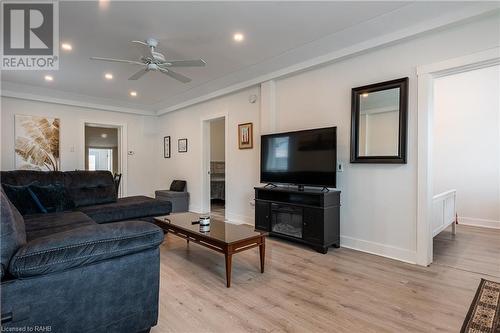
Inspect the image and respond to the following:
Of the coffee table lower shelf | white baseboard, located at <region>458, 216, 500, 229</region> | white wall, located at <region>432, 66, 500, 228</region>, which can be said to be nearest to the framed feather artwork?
the coffee table lower shelf

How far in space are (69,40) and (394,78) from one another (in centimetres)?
393

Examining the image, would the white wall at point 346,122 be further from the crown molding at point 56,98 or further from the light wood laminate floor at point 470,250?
the light wood laminate floor at point 470,250

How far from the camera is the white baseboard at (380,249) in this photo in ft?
9.66

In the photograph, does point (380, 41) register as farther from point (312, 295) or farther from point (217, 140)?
point (217, 140)

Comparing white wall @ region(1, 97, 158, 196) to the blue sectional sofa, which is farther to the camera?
white wall @ region(1, 97, 158, 196)

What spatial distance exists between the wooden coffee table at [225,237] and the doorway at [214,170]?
230cm

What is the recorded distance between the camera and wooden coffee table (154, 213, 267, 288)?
2361 millimetres

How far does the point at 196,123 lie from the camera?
240 inches

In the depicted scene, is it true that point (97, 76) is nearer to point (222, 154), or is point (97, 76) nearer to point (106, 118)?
point (106, 118)

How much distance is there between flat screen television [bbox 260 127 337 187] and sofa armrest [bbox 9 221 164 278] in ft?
7.67

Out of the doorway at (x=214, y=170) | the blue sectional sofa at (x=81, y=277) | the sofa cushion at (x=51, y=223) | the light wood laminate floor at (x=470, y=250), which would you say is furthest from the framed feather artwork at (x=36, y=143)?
the light wood laminate floor at (x=470, y=250)

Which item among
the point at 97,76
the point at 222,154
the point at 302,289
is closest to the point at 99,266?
the point at 302,289

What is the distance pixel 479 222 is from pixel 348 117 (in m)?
3.43

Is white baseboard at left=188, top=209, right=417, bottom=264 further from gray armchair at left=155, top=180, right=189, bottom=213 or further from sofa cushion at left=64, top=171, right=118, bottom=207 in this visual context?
gray armchair at left=155, top=180, right=189, bottom=213
